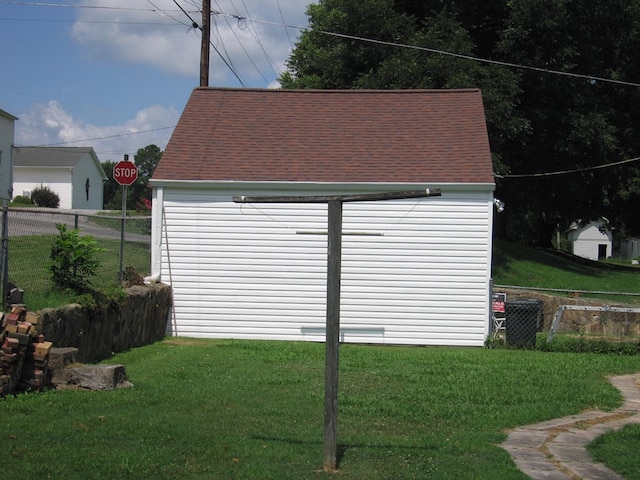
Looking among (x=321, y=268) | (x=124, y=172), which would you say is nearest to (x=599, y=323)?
(x=321, y=268)

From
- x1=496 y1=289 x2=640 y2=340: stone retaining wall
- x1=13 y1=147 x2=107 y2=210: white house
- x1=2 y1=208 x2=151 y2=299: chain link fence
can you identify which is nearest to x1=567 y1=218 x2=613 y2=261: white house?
x1=13 y1=147 x2=107 y2=210: white house

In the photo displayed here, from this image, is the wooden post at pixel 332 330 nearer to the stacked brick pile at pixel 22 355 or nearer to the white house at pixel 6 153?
the stacked brick pile at pixel 22 355

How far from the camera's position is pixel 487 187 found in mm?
16125

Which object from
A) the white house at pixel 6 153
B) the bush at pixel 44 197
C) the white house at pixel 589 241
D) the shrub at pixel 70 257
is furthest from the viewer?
the white house at pixel 589 241

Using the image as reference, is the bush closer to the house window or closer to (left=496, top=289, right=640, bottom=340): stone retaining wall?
(left=496, top=289, right=640, bottom=340): stone retaining wall

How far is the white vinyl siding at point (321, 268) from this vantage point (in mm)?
16250

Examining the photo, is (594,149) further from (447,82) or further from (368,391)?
(368,391)

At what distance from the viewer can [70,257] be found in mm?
11773

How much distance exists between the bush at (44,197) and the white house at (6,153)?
677 cm

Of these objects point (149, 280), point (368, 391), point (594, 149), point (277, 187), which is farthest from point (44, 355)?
point (594, 149)

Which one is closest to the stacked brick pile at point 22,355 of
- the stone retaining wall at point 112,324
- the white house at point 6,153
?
the stone retaining wall at point 112,324

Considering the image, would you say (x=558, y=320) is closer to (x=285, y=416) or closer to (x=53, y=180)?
(x=285, y=416)

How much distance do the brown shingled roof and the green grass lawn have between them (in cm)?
465

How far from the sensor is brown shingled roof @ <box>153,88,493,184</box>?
16.7 metres
